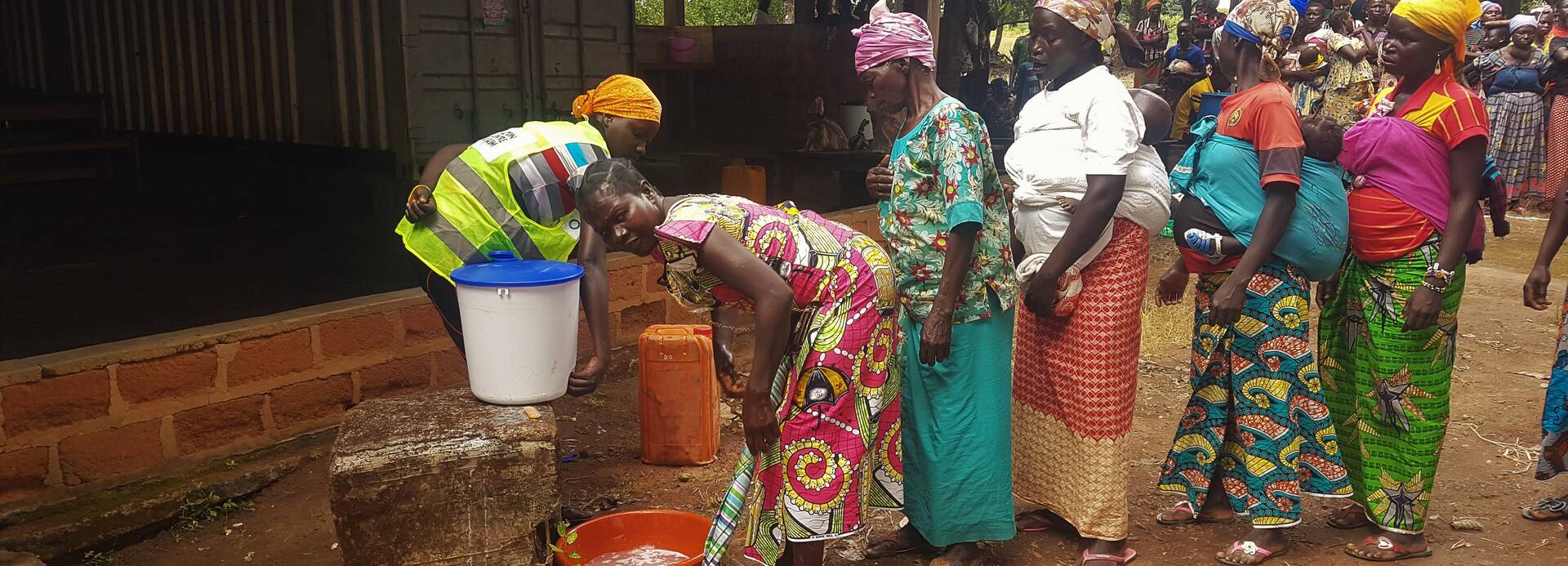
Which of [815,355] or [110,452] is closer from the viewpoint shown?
[815,355]

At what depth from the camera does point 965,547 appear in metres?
3.24

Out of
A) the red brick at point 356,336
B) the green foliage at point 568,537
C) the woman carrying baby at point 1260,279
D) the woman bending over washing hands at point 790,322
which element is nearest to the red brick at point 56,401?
the red brick at point 356,336

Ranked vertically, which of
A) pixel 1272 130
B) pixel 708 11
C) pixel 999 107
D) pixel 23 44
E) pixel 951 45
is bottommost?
pixel 1272 130

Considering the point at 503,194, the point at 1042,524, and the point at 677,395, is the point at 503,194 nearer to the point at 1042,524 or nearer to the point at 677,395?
the point at 677,395

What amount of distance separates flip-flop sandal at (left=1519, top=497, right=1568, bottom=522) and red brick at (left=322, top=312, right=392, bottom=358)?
4.34 m

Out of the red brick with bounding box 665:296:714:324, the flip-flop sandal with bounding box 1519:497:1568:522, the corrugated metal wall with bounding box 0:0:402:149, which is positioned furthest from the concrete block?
the corrugated metal wall with bounding box 0:0:402:149

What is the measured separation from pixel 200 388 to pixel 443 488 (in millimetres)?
1521

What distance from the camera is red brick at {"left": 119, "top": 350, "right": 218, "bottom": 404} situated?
3.63m

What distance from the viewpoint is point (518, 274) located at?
314 centimetres

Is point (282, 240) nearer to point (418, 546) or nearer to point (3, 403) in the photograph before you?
point (3, 403)

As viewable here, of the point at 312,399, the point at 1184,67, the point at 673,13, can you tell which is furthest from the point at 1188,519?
the point at 673,13

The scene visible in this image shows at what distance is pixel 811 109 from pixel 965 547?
Result: 29.2ft

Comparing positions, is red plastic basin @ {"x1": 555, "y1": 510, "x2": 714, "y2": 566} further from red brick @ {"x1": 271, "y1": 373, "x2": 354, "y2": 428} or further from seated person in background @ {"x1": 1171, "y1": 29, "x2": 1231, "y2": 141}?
seated person in background @ {"x1": 1171, "y1": 29, "x2": 1231, "y2": 141}

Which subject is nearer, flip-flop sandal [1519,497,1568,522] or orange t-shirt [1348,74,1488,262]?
orange t-shirt [1348,74,1488,262]
